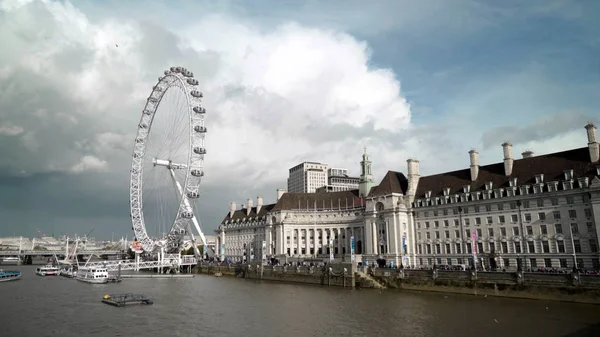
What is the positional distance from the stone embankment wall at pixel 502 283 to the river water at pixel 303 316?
1684 millimetres

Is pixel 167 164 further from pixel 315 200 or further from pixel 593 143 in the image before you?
pixel 593 143

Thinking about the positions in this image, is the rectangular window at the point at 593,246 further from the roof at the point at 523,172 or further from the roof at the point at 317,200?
the roof at the point at 317,200

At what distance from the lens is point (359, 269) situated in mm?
77438

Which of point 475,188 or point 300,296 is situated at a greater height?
point 475,188

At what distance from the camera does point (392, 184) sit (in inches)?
3831

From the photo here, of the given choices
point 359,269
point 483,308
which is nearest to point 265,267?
point 359,269

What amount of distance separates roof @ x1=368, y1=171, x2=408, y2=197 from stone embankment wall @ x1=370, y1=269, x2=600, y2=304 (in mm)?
26465

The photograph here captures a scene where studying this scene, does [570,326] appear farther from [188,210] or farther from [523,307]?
[188,210]

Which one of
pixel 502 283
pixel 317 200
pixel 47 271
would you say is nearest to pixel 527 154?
pixel 502 283

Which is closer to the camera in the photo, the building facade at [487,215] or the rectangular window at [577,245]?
the rectangular window at [577,245]

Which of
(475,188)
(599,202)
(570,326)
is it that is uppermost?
(475,188)

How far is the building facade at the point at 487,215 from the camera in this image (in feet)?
218

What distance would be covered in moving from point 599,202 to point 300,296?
1734 inches

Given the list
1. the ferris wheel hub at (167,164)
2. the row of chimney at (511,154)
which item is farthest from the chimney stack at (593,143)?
the ferris wheel hub at (167,164)
